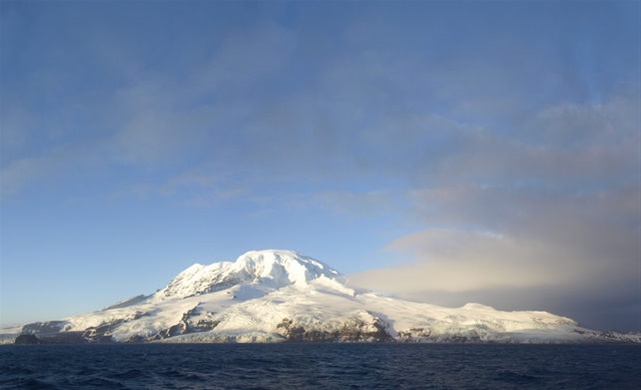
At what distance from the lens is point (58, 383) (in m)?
70.6

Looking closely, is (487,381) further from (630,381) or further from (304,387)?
(304,387)

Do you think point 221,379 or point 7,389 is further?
point 221,379

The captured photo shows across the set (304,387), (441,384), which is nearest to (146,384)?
(304,387)

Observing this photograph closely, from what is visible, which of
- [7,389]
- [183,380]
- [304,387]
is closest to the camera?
[7,389]

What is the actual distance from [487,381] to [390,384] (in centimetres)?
1900

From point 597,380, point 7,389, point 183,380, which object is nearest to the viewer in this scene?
point 7,389

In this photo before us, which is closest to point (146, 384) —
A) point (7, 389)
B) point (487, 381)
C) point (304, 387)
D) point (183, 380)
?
point (183, 380)

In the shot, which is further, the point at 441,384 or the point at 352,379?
the point at 352,379

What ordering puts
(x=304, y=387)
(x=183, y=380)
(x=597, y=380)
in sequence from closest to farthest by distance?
(x=304, y=387)
(x=183, y=380)
(x=597, y=380)

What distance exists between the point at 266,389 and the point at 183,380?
1936 centimetres

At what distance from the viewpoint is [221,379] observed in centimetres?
7544

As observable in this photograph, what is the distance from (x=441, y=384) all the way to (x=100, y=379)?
58939 mm

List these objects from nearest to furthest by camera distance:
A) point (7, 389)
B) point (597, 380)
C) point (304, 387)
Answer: point (7, 389)
point (304, 387)
point (597, 380)

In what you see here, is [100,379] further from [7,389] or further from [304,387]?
[304,387]
